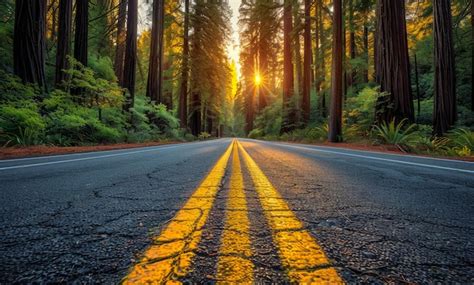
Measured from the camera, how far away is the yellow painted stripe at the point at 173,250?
2.63 ft

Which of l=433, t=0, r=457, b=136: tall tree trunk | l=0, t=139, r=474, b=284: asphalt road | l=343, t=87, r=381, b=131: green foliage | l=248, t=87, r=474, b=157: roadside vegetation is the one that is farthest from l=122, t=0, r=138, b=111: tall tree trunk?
l=433, t=0, r=457, b=136: tall tree trunk

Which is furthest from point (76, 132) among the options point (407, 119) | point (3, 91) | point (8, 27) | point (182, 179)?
point (407, 119)

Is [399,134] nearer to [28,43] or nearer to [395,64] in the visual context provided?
[395,64]

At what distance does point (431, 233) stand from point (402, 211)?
39 centimetres

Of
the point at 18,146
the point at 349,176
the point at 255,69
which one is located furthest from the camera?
the point at 255,69

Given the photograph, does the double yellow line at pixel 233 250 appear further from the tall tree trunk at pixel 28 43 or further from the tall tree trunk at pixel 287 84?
the tall tree trunk at pixel 287 84

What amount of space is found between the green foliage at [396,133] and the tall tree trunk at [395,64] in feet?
1.53

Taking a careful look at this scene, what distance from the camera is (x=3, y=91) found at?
287 inches

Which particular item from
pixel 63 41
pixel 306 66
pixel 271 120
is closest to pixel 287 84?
pixel 306 66

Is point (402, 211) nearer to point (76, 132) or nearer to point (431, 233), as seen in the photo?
point (431, 233)

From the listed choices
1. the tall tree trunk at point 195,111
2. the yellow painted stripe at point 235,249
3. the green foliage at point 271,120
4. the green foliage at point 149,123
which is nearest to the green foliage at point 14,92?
the green foliage at point 149,123

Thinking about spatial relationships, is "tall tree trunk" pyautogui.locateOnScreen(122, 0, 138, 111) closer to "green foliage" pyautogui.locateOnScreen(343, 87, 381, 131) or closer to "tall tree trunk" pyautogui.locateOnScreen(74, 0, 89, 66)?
"tall tree trunk" pyautogui.locateOnScreen(74, 0, 89, 66)

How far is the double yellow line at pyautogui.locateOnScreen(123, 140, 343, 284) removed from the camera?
807mm

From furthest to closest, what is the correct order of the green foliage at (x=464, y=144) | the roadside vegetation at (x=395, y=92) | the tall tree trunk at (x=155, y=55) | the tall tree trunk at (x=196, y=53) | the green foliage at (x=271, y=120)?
the green foliage at (x=271, y=120)
the tall tree trunk at (x=196, y=53)
the tall tree trunk at (x=155, y=55)
the roadside vegetation at (x=395, y=92)
the green foliage at (x=464, y=144)
